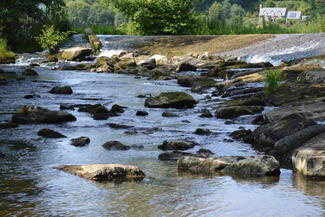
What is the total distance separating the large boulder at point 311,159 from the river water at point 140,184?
0.17 meters

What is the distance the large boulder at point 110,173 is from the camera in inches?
289

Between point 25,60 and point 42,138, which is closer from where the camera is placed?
point 42,138

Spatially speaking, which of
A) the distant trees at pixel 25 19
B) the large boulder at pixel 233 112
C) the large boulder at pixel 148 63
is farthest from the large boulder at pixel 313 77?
the distant trees at pixel 25 19

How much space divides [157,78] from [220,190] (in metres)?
16.0

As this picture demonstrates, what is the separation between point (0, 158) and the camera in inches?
340

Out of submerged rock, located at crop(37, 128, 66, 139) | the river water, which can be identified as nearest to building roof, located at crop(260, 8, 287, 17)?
the river water

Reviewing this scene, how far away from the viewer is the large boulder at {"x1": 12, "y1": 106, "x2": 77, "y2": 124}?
11828 mm

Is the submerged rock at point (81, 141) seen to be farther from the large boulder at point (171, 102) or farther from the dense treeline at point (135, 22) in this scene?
the dense treeline at point (135, 22)

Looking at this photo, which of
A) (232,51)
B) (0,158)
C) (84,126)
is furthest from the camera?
(232,51)

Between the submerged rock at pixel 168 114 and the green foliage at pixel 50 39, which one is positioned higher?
the green foliage at pixel 50 39

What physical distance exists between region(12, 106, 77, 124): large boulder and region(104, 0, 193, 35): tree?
2459 centimetres

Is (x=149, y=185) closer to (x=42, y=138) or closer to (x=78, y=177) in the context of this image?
(x=78, y=177)

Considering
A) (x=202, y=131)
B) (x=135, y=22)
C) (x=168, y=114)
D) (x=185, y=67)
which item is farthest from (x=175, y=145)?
(x=135, y=22)

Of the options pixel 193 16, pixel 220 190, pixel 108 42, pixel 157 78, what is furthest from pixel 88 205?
pixel 193 16
